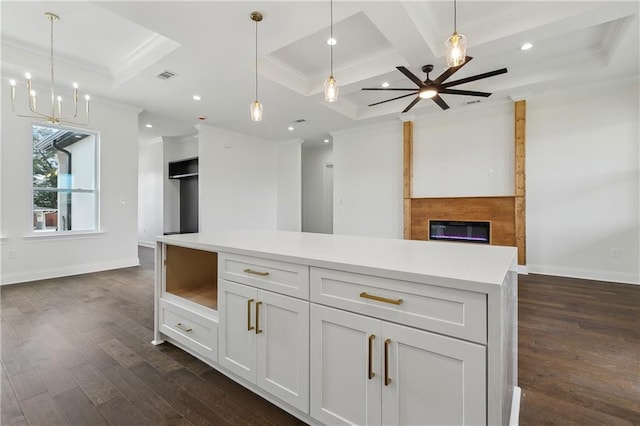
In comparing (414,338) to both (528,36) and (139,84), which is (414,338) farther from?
(139,84)

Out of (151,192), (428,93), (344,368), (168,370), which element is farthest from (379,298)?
(151,192)

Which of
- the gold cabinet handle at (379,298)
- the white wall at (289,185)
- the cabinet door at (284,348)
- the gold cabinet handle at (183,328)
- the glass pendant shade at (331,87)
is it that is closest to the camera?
the gold cabinet handle at (379,298)

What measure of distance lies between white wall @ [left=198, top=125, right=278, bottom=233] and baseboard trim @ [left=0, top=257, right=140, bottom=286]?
1609 mm

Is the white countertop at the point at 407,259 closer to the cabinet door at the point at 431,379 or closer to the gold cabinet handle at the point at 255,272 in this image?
the gold cabinet handle at the point at 255,272

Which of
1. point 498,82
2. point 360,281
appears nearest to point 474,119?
point 498,82

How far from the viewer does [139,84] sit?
13.4 feet

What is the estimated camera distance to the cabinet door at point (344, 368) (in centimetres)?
112

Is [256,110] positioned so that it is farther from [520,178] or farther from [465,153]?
[520,178]

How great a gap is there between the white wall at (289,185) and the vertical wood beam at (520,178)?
15.6 ft

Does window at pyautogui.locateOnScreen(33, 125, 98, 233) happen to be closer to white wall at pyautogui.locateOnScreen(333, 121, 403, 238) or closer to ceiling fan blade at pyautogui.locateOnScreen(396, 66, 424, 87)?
white wall at pyautogui.locateOnScreen(333, 121, 403, 238)

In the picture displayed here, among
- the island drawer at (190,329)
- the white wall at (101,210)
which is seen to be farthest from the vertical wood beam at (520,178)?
the white wall at (101,210)

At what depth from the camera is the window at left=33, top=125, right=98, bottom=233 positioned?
421 cm

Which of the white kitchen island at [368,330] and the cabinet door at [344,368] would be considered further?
the cabinet door at [344,368]

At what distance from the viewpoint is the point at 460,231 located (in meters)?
5.21
